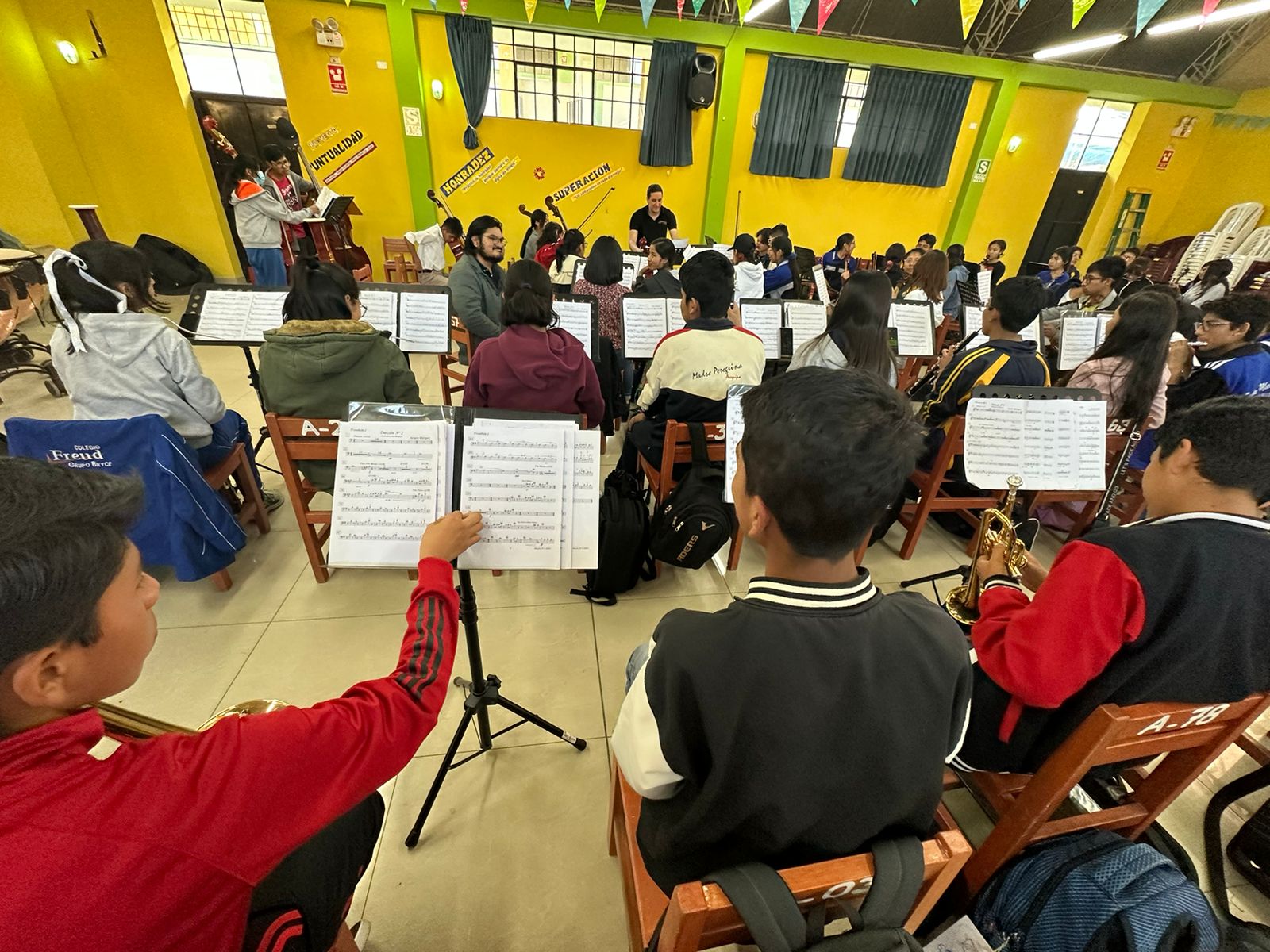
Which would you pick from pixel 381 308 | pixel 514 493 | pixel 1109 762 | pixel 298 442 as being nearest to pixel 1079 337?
pixel 1109 762

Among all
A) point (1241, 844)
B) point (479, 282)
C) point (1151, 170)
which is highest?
point (1151, 170)

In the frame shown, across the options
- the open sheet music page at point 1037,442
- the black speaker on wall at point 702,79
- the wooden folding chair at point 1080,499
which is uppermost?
the black speaker on wall at point 702,79

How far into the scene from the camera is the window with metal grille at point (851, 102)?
7164 millimetres

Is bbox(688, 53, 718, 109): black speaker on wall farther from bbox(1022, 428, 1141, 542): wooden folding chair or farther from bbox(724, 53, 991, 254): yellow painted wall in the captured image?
bbox(1022, 428, 1141, 542): wooden folding chair

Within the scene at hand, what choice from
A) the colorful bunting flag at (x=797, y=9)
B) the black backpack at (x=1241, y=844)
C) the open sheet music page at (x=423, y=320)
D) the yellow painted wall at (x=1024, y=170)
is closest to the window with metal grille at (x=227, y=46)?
the open sheet music page at (x=423, y=320)

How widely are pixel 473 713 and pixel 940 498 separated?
2230mm

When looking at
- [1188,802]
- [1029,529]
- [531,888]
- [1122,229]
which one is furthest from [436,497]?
[1122,229]

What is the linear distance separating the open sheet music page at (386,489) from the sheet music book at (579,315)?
198 centimetres

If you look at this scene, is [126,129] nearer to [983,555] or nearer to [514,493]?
[514,493]

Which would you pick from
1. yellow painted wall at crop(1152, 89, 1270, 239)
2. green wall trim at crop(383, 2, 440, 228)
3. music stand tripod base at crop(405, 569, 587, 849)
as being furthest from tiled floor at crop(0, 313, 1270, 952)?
yellow painted wall at crop(1152, 89, 1270, 239)

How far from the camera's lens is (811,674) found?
2.16ft

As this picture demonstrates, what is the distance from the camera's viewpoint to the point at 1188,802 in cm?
156

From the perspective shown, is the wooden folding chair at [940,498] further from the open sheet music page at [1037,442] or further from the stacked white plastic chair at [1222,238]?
the stacked white plastic chair at [1222,238]

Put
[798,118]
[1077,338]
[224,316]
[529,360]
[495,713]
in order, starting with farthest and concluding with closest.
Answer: [798,118] < [1077,338] < [224,316] < [529,360] < [495,713]
